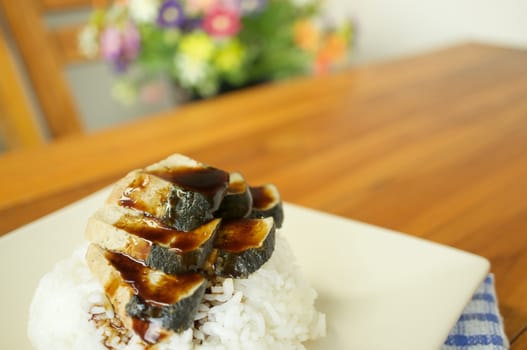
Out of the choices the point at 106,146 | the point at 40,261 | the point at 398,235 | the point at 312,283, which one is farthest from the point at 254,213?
the point at 106,146

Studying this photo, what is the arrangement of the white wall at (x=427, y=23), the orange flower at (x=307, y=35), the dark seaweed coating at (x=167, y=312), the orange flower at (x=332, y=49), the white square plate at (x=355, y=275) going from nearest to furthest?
the dark seaweed coating at (x=167, y=312) < the white square plate at (x=355, y=275) < the orange flower at (x=307, y=35) < the orange flower at (x=332, y=49) < the white wall at (x=427, y=23)

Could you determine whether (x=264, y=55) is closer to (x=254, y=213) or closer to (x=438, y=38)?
(x=438, y=38)

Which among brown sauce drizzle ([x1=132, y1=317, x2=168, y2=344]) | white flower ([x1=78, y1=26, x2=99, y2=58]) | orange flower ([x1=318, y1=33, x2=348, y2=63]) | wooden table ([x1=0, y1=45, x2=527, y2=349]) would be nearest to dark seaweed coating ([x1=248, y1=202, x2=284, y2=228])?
brown sauce drizzle ([x1=132, y1=317, x2=168, y2=344])

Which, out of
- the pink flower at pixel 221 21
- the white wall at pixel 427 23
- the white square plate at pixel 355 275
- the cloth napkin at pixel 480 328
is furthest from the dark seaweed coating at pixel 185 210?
the white wall at pixel 427 23

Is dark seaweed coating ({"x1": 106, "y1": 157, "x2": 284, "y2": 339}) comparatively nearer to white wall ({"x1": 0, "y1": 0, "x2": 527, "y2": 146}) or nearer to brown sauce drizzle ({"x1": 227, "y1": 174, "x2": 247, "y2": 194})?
brown sauce drizzle ({"x1": 227, "y1": 174, "x2": 247, "y2": 194})

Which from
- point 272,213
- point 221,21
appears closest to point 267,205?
point 272,213

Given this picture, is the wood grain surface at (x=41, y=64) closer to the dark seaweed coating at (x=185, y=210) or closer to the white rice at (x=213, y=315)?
the white rice at (x=213, y=315)

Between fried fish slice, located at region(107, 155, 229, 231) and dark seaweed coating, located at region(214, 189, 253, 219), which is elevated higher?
fried fish slice, located at region(107, 155, 229, 231)
